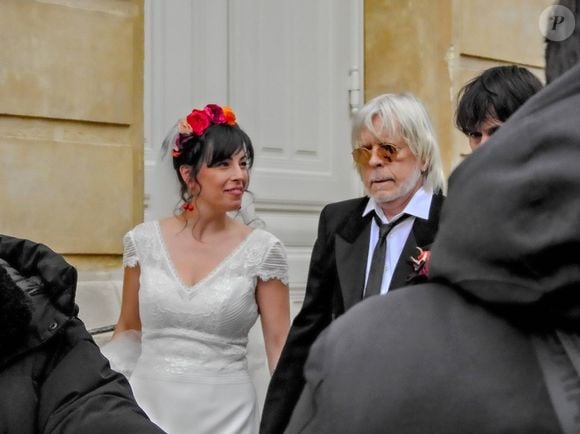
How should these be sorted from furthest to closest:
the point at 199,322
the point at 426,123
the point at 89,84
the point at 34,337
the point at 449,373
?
the point at 89,84 < the point at 199,322 < the point at 426,123 < the point at 34,337 < the point at 449,373

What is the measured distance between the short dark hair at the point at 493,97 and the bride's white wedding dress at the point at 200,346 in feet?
4.29

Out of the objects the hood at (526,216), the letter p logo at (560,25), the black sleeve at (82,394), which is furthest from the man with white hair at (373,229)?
the hood at (526,216)

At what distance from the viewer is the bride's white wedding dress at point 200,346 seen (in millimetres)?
4523

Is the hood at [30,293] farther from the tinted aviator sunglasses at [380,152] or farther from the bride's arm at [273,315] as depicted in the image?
the bride's arm at [273,315]

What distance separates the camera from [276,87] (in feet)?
20.0

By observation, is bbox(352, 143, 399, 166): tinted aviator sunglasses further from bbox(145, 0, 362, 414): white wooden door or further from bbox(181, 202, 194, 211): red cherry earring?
bbox(145, 0, 362, 414): white wooden door

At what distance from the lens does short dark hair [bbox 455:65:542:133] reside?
3605 millimetres

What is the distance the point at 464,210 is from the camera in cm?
113

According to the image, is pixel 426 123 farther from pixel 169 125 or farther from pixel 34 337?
pixel 169 125

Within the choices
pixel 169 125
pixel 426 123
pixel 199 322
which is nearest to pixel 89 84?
pixel 169 125

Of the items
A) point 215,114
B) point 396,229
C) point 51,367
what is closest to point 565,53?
point 51,367

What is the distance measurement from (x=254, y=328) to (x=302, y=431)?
3.99 m

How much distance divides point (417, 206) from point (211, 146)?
3.97 feet

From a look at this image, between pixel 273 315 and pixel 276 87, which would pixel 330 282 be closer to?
pixel 273 315
